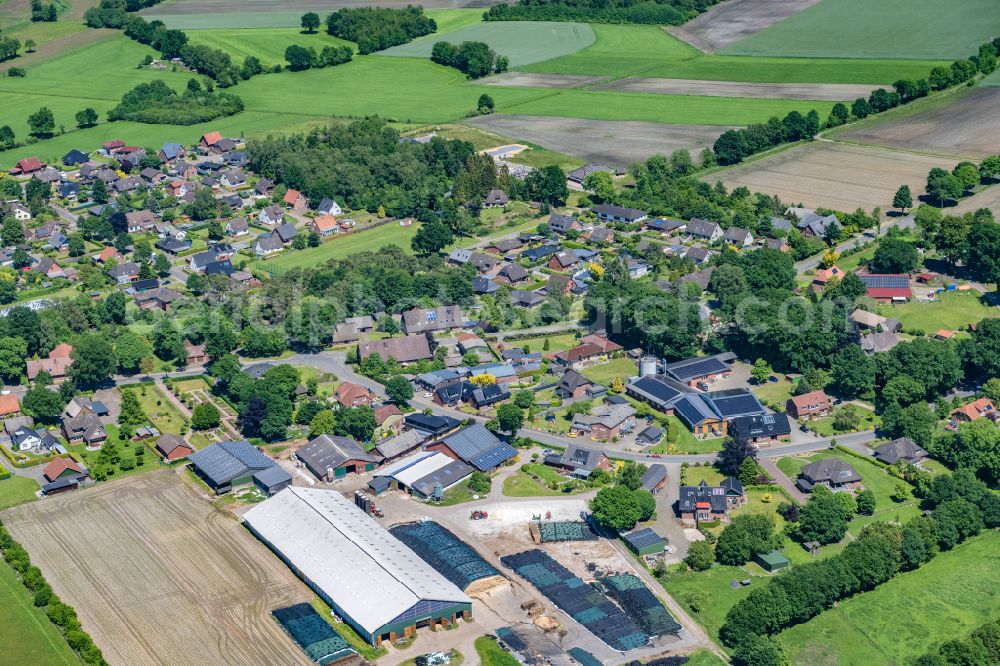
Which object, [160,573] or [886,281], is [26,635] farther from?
[886,281]

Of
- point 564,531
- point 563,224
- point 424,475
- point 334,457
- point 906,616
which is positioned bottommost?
point 906,616

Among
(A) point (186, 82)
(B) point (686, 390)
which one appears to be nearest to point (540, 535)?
(B) point (686, 390)

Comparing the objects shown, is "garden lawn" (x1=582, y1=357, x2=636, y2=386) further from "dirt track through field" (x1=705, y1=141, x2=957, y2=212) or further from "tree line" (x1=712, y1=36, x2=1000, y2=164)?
"tree line" (x1=712, y1=36, x2=1000, y2=164)

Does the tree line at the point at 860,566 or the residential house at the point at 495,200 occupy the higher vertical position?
the residential house at the point at 495,200

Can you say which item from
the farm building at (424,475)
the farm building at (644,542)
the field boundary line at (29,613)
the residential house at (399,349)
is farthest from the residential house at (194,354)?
the farm building at (644,542)

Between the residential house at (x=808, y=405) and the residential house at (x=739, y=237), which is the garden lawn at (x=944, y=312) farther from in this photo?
the residential house at (x=739, y=237)

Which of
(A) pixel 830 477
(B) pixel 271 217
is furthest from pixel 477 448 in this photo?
(B) pixel 271 217

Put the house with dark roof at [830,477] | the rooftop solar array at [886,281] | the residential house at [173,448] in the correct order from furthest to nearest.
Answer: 1. the rooftop solar array at [886,281]
2. the residential house at [173,448]
3. the house with dark roof at [830,477]
